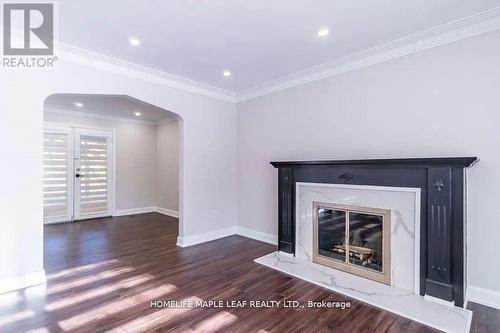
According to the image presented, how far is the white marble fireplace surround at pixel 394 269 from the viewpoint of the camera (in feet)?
7.30

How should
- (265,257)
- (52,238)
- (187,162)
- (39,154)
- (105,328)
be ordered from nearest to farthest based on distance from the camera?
(105,328) < (39,154) < (265,257) < (187,162) < (52,238)

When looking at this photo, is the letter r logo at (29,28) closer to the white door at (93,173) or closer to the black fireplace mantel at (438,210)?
the black fireplace mantel at (438,210)

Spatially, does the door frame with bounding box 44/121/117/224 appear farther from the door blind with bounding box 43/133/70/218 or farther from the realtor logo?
the realtor logo

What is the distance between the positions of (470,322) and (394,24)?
9.08ft

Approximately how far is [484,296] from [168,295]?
3.08 m

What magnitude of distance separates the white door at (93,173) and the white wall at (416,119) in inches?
176

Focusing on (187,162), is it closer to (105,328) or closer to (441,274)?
(105,328)

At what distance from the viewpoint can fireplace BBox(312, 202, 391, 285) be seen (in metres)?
2.84

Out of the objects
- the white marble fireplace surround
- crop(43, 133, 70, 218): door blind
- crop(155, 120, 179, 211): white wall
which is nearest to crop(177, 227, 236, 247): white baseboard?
the white marble fireplace surround

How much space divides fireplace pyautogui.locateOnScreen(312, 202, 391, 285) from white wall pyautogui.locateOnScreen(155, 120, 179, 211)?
167 inches

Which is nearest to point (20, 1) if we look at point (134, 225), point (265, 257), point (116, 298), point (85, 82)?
point (85, 82)

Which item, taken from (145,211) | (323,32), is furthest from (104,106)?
(323,32)

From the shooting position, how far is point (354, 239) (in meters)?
3.14

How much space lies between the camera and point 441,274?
2.40m
